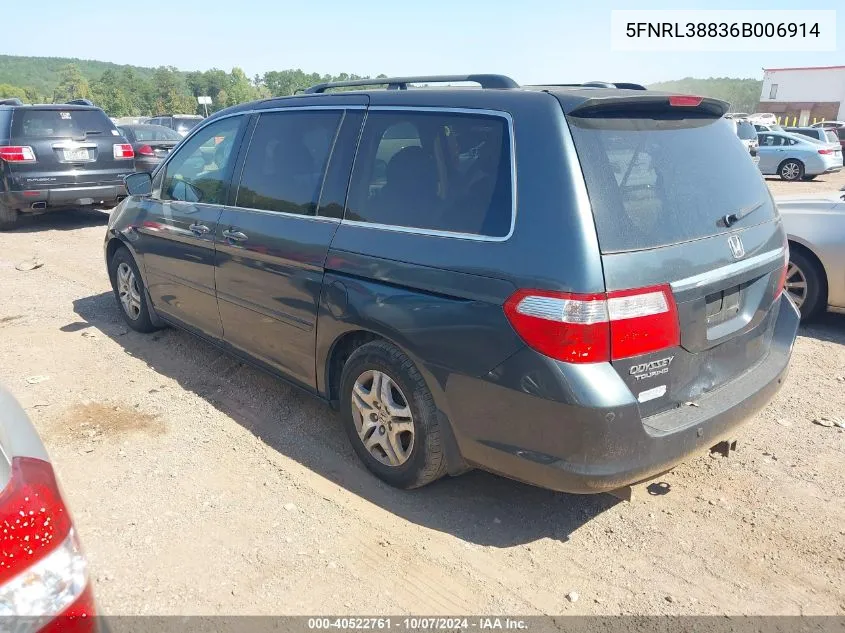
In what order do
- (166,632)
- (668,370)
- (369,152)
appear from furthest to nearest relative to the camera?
1. (369,152)
2. (668,370)
3. (166,632)

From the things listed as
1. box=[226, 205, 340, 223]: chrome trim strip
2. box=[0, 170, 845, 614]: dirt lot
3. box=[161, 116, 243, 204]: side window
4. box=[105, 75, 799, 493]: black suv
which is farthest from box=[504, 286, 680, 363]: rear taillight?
box=[161, 116, 243, 204]: side window

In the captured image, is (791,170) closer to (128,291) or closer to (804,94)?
(128,291)

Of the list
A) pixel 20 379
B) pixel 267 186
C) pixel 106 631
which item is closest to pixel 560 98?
pixel 267 186

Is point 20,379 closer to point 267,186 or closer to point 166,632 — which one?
point 267,186

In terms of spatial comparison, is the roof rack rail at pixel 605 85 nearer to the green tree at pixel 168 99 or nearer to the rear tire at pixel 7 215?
the rear tire at pixel 7 215

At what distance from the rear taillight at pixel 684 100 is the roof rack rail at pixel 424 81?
0.69m

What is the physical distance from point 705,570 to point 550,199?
1.68 m

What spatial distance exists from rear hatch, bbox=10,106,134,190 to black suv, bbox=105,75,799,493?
790cm

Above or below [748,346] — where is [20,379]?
below

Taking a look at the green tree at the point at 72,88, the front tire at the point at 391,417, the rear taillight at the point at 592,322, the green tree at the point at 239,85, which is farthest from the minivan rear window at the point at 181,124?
the green tree at the point at 72,88

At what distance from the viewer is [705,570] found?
2.73 metres

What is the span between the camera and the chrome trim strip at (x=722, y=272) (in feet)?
8.42

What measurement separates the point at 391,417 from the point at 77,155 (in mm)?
9362

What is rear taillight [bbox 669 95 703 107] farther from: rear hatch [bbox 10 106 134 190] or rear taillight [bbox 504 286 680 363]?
rear hatch [bbox 10 106 134 190]
